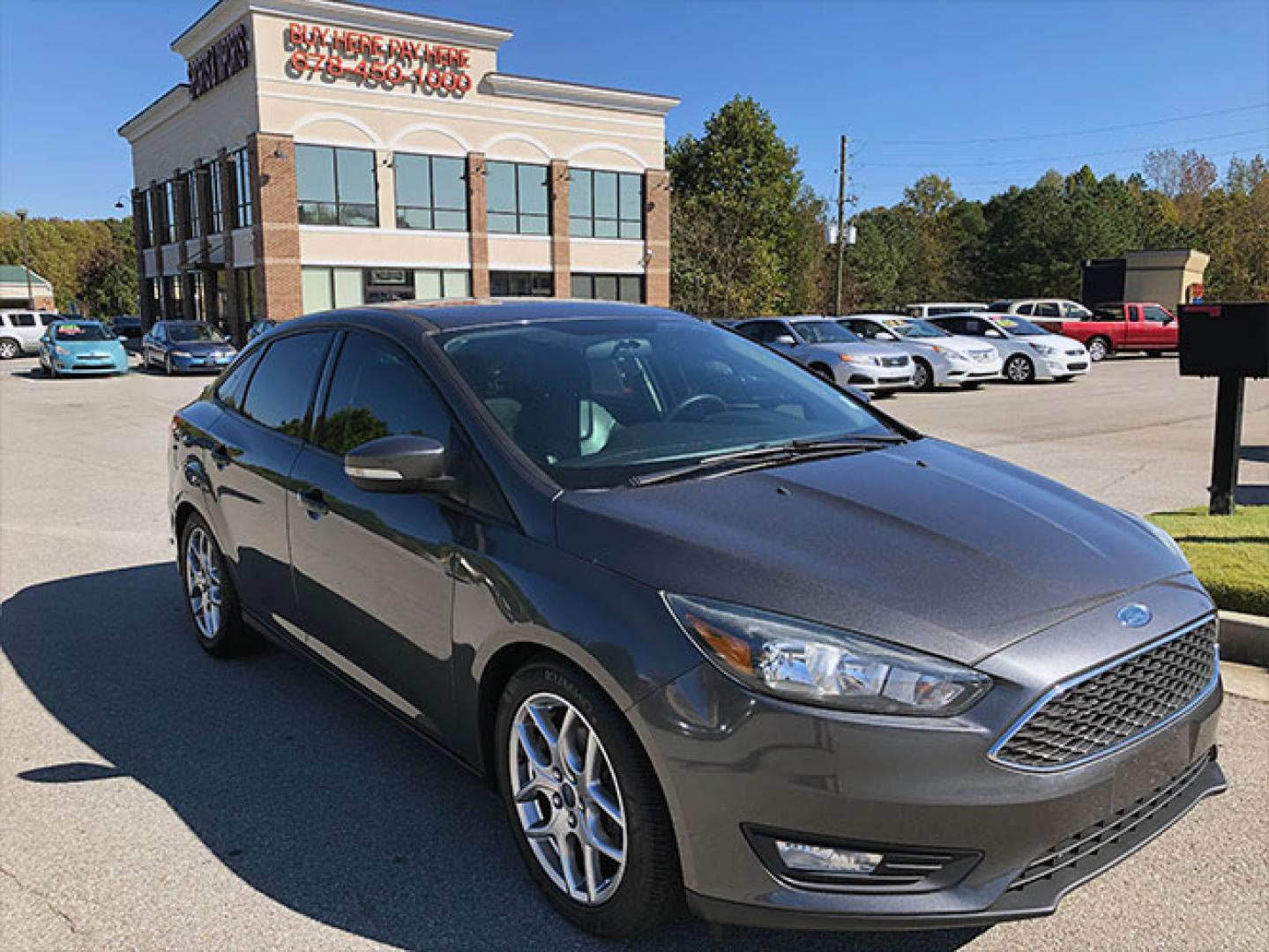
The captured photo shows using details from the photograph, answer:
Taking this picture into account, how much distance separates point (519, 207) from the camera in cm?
3997

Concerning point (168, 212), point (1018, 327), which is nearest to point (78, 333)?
point (168, 212)

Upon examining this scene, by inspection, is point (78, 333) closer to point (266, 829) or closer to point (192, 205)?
point (192, 205)

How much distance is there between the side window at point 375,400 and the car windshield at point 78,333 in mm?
27635

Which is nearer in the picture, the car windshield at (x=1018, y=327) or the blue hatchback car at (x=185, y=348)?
the car windshield at (x=1018, y=327)

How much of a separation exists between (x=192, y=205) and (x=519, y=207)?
47.6ft

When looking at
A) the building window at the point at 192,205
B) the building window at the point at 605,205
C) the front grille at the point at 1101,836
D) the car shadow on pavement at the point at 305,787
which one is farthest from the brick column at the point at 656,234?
the front grille at the point at 1101,836

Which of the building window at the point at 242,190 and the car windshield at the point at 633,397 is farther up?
the building window at the point at 242,190

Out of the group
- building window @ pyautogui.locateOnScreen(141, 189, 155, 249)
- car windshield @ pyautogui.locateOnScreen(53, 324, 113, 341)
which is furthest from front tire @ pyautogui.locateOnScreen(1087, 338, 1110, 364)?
building window @ pyautogui.locateOnScreen(141, 189, 155, 249)

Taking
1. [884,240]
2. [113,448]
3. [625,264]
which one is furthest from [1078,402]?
[884,240]

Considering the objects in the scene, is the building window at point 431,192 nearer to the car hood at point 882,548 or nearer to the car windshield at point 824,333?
the car windshield at point 824,333

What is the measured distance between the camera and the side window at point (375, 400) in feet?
10.9

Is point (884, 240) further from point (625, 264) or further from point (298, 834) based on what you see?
point (298, 834)

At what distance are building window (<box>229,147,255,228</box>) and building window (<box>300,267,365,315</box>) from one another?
2798 millimetres

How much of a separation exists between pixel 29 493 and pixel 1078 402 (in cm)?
1563
